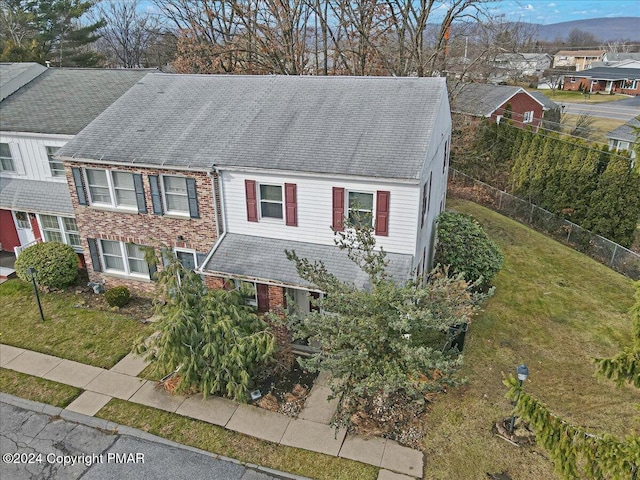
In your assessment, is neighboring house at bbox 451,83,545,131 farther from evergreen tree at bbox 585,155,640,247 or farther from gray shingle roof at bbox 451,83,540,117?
evergreen tree at bbox 585,155,640,247

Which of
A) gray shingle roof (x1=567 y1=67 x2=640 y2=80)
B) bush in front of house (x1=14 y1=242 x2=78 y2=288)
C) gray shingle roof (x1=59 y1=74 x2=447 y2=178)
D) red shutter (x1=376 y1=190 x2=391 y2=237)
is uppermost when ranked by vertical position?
gray shingle roof (x1=59 y1=74 x2=447 y2=178)

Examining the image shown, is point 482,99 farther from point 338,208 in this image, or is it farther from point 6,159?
point 6,159

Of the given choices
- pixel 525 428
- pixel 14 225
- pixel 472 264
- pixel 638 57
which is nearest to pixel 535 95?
pixel 472 264

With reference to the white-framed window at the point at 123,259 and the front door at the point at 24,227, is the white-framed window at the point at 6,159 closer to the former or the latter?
the front door at the point at 24,227

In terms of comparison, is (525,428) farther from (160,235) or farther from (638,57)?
(638,57)

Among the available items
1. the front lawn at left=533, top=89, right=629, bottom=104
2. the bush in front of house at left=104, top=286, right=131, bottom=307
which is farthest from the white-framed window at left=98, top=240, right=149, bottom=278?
the front lawn at left=533, top=89, right=629, bottom=104

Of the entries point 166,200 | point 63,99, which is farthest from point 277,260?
point 63,99
